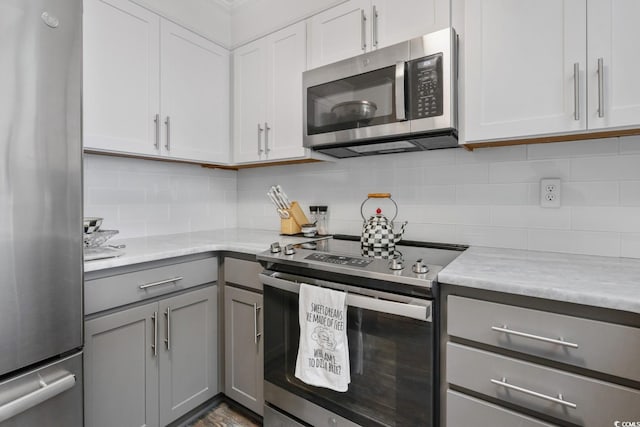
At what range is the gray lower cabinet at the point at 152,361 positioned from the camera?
125 centimetres

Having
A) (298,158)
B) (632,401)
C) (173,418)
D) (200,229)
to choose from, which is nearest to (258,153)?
Answer: (298,158)

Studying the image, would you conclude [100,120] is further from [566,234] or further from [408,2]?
[566,234]

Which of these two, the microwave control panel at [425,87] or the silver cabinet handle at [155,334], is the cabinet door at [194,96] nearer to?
the silver cabinet handle at [155,334]

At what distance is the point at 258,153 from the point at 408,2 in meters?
1.14

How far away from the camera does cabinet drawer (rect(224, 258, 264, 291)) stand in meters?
1.55

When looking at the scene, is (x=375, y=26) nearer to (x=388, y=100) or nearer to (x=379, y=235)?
(x=388, y=100)

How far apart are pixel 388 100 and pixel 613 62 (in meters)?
0.77

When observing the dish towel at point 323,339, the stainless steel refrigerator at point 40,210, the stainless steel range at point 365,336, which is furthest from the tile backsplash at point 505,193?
the stainless steel refrigerator at point 40,210

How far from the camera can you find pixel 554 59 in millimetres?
1115

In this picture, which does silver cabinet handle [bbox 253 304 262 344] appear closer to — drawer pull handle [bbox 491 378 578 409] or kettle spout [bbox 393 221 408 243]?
kettle spout [bbox 393 221 408 243]

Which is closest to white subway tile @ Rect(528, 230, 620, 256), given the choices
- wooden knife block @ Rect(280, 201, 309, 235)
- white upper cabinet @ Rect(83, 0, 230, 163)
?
wooden knife block @ Rect(280, 201, 309, 235)

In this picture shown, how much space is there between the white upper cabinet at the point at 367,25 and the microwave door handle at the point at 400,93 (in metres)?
0.19

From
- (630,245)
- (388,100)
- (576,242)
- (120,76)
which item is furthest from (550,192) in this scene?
(120,76)

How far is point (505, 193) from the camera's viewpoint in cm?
148
